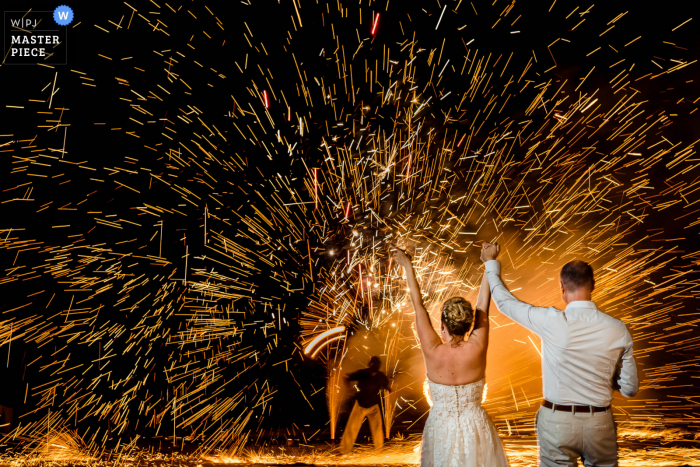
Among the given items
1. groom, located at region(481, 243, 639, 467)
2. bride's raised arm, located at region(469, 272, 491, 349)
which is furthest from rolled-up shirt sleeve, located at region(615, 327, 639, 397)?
bride's raised arm, located at region(469, 272, 491, 349)

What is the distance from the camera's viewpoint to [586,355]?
2.07 meters

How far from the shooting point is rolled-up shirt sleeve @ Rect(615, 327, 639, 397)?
2076mm

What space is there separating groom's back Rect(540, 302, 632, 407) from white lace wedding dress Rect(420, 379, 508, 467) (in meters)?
0.52

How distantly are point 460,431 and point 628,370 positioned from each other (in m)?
0.94

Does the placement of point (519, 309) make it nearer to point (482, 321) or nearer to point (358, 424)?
point (482, 321)

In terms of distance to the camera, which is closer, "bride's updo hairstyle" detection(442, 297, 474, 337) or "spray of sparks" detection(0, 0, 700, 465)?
"bride's updo hairstyle" detection(442, 297, 474, 337)

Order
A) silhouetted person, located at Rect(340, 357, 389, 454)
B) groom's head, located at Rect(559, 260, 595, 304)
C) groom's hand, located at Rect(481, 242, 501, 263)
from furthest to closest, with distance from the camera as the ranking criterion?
silhouetted person, located at Rect(340, 357, 389, 454) → groom's hand, located at Rect(481, 242, 501, 263) → groom's head, located at Rect(559, 260, 595, 304)

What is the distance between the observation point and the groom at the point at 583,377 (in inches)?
81.2

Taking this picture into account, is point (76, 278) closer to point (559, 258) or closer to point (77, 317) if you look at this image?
point (77, 317)

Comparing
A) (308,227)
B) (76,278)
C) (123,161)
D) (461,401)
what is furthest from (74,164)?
(461,401)

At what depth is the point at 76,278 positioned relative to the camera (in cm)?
1009

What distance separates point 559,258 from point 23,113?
1138 cm

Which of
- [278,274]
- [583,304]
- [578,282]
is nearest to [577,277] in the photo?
[578,282]

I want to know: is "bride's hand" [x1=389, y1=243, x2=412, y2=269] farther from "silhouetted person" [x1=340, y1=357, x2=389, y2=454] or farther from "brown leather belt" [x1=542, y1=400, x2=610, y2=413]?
"silhouetted person" [x1=340, y1=357, x2=389, y2=454]
